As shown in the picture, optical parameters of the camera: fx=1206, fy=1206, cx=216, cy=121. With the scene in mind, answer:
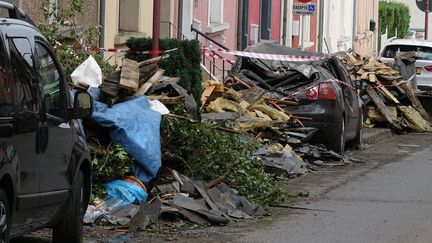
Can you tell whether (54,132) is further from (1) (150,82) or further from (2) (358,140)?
(2) (358,140)

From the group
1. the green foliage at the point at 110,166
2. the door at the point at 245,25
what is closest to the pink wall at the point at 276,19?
the door at the point at 245,25

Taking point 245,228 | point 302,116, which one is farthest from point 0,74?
point 302,116

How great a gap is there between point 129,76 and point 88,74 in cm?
42

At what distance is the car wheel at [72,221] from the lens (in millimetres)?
9289

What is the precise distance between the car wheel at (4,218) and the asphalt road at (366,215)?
3041 mm

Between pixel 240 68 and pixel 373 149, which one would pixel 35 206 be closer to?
pixel 240 68

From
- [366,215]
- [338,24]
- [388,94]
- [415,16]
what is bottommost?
[366,215]

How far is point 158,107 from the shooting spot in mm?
12305

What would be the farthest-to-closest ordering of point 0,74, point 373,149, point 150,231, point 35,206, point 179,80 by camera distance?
point 373,149 → point 179,80 → point 150,231 → point 35,206 → point 0,74

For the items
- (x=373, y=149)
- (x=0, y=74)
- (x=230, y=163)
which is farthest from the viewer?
(x=373, y=149)

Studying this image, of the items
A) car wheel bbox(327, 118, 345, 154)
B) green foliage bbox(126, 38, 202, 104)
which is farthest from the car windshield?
green foliage bbox(126, 38, 202, 104)

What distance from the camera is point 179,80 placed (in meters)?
14.1

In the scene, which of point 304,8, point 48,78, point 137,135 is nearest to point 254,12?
point 304,8

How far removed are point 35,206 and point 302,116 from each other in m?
9.92
